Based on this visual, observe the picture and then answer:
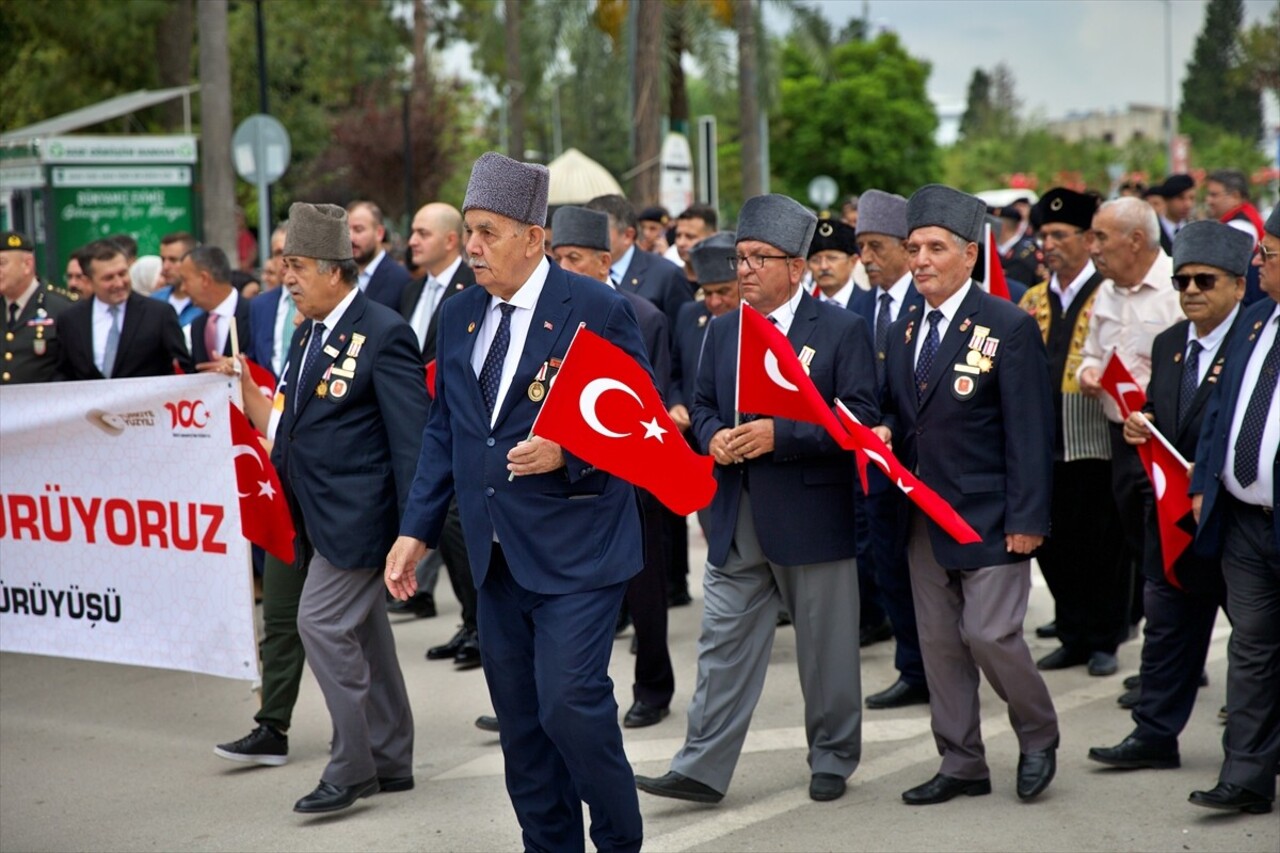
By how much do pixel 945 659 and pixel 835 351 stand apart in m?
1.24

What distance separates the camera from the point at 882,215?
25.4ft

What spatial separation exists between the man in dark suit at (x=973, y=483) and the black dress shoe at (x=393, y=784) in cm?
195

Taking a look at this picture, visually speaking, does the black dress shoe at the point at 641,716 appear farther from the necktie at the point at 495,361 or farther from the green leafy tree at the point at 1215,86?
the green leafy tree at the point at 1215,86

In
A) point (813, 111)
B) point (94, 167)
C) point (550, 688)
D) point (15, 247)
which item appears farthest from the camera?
point (813, 111)

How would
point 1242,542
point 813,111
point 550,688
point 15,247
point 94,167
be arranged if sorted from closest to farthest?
point 550,688, point 1242,542, point 15,247, point 94,167, point 813,111

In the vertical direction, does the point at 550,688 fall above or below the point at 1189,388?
below

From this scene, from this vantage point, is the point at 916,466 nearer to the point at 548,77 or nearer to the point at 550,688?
the point at 550,688

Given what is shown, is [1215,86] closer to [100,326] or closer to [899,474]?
[100,326]

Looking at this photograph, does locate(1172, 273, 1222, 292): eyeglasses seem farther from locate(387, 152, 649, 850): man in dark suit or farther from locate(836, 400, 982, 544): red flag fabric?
locate(387, 152, 649, 850): man in dark suit

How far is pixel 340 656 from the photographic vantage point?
5.77 metres

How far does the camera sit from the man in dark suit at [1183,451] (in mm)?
6000

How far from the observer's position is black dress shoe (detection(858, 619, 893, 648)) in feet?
28.5

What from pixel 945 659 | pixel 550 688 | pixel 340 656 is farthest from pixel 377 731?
pixel 945 659

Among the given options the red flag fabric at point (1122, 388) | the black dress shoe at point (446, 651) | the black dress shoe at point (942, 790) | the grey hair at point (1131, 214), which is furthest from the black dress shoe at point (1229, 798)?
the black dress shoe at point (446, 651)
